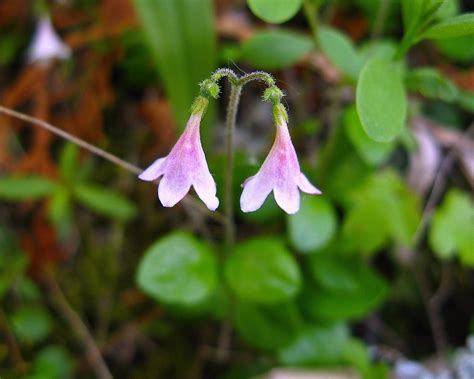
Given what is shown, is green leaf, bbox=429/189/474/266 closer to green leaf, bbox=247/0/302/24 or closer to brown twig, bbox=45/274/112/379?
green leaf, bbox=247/0/302/24

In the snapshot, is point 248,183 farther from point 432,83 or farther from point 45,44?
point 45,44

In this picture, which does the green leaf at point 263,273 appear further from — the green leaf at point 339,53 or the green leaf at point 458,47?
the green leaf at point 458,47

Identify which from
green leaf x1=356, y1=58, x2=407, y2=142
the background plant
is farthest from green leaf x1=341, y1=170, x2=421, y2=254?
green leaf x1=356, y1=58, x2=407, y2=142

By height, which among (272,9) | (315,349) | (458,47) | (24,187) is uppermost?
(272,9)

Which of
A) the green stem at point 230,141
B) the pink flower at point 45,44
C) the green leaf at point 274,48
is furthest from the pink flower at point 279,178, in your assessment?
the pink flower at point 45,44

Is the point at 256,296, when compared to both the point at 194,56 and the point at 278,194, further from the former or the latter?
the point at 194,56

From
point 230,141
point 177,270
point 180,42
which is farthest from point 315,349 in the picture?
point 180,42

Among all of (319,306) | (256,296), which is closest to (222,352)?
(319,306)
